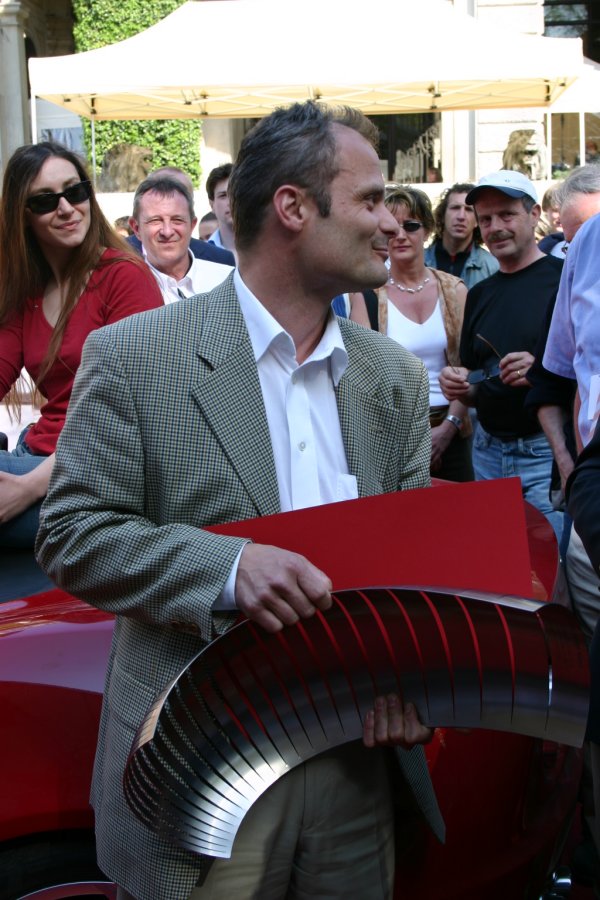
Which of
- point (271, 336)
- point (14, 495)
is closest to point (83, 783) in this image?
point (14, 495)

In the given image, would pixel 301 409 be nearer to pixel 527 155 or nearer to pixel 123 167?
pixel 527 155

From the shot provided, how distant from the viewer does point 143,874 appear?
5.66 ft

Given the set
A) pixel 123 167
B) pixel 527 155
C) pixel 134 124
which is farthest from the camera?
pixel 134 124

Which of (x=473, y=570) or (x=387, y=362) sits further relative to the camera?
(x=387, y=362)

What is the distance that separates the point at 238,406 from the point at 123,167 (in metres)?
18.6

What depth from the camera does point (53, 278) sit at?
3.20 m

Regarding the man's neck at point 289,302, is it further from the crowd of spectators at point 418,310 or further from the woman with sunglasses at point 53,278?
the woman with sunglasses at point 53,278

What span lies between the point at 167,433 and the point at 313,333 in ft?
1.19

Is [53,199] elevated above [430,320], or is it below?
above

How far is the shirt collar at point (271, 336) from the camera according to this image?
73.0 inches

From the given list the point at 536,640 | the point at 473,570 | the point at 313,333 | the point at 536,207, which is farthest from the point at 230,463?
the point at 536,207

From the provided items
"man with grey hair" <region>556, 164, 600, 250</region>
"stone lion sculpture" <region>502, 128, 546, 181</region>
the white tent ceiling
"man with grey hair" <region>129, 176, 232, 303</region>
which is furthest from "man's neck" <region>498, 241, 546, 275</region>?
"stone lion sculpture" <region>502, 128, 546, 181</region>

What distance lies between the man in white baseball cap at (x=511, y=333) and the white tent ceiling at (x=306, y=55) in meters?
5.83

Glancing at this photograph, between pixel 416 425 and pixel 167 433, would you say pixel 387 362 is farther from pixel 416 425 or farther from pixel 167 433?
pixel 167 433
